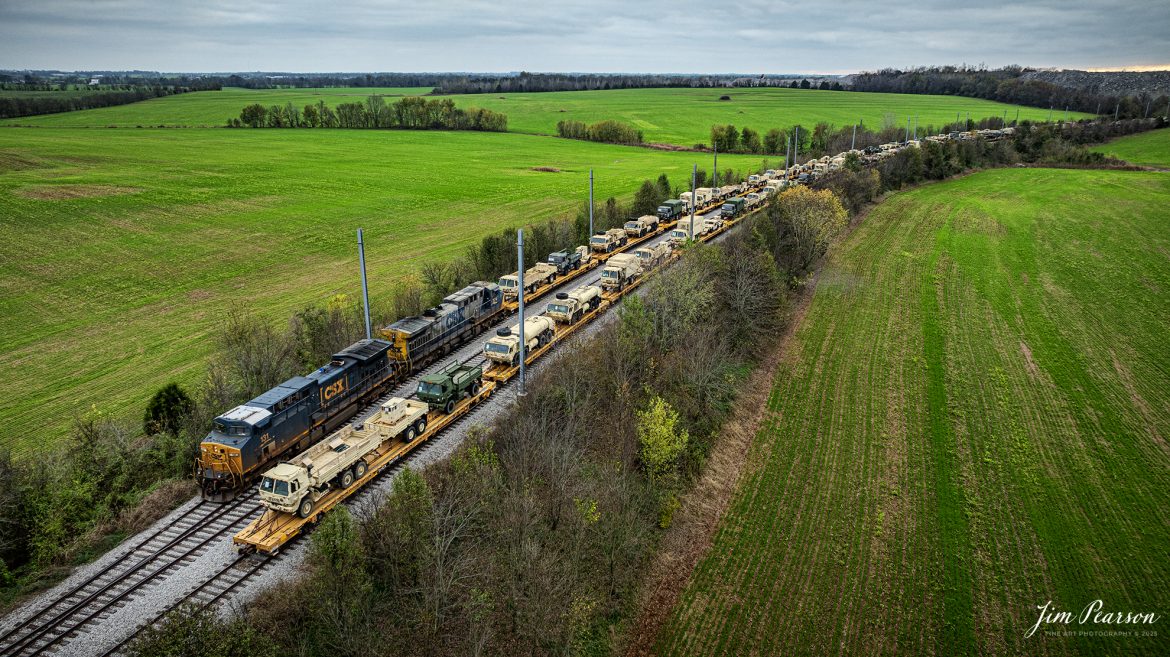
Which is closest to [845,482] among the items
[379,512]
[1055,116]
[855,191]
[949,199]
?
[379,512]

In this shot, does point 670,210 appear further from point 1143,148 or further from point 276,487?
point 1143,148

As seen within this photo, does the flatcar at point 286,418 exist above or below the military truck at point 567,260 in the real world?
below

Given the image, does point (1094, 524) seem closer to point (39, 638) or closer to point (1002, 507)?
point (1002, 507)

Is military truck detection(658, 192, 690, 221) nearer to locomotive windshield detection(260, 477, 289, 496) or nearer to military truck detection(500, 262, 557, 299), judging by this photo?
military truck detection(500, 262, 557, 299)

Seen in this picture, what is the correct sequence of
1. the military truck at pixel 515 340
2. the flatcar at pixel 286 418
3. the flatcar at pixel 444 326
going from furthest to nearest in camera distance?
the military truck at pixel 515 340 < the flatcar at pixel 444 326 < the flatcar at pixel 286 418

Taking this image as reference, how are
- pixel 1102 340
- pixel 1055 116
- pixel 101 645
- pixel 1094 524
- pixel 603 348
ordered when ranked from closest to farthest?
1. pixel 101 645
2. pixel 1094 524
3. pixel 603 348
4. pixel 1102 340
5. pixel 1055 116

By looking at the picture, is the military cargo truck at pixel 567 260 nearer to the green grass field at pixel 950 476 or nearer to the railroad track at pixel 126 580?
the green grass field at pixel 950 476

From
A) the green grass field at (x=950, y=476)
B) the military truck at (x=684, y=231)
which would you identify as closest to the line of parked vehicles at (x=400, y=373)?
the military truck at (x=684, y=231)

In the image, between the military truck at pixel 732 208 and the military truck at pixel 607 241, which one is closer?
the military truck at pixel 607 241
